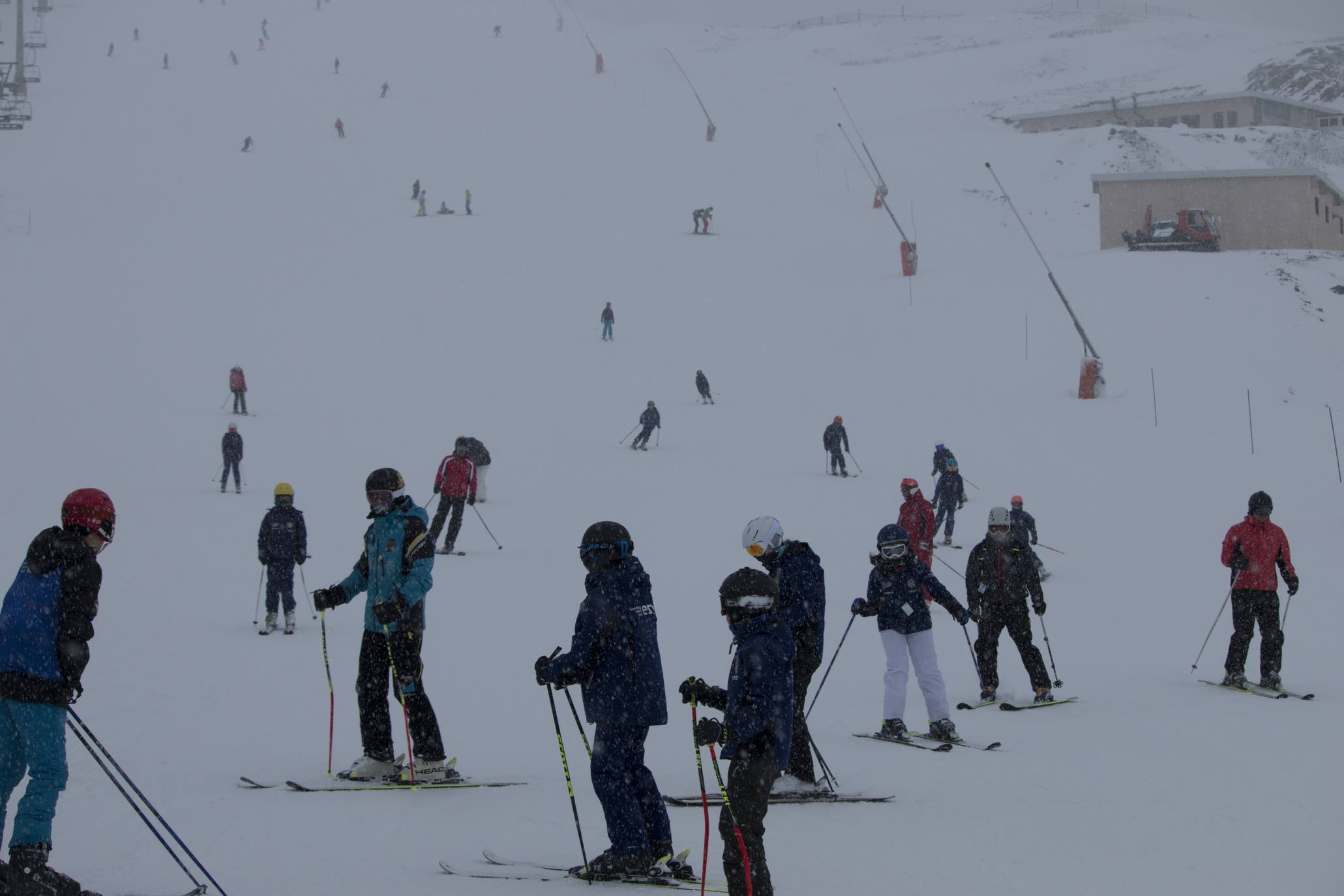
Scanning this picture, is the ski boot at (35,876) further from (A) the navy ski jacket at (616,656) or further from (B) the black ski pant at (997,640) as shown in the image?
(B) the black ski pant at (997,640)

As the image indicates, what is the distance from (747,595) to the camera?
429 centimetres

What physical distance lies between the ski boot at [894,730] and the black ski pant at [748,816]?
3.69m

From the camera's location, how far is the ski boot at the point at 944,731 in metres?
7.54

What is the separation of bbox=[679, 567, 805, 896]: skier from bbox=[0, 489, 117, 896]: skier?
7.47ft

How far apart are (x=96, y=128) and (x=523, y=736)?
166ft

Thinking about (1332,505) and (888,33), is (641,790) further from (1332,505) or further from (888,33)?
(888,33)

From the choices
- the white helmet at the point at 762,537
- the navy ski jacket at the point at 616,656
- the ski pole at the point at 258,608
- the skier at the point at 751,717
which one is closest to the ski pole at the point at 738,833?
the skier at the point at 751,717

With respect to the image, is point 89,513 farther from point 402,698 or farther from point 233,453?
point 233,453

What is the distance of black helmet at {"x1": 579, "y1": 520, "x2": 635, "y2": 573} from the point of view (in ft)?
15.0

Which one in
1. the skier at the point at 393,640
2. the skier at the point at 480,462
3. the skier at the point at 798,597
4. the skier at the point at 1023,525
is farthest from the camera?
the skier at the point at 480,462

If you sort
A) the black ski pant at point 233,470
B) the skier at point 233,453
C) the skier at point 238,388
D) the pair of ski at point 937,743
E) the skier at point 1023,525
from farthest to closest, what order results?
the skier at point 238,388, the black ski pant at point 233,470, the skier at point 233,453, the skier at point 1023,525, the pair of ski at point 937,743

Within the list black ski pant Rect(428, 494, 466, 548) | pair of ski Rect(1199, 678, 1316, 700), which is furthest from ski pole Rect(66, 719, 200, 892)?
black ski pant Rect(428, 494, 466, 548)

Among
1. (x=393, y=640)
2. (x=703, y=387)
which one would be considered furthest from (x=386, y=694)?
(x=703, y=387)

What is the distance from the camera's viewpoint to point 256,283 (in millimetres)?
32969
